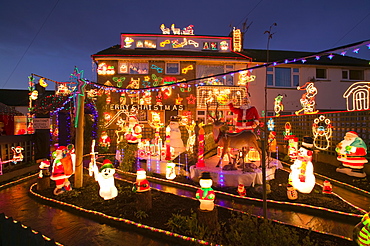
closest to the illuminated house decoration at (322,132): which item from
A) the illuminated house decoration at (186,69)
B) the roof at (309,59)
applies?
the roof at (309,59)

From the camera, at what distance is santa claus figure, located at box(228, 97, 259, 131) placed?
7684 mm

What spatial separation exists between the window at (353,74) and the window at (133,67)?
1791cm

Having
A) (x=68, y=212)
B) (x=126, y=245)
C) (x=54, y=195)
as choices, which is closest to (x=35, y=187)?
(x=54, y=195)

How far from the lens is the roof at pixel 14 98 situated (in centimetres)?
2930

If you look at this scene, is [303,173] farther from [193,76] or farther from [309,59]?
[309,59]

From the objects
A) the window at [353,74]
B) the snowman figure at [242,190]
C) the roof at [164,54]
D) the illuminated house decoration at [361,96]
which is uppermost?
the roof at [164,54]

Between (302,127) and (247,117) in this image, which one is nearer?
(247,117)

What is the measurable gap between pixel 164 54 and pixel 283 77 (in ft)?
35.3

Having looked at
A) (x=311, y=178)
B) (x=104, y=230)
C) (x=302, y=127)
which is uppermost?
(x=302, y=127)

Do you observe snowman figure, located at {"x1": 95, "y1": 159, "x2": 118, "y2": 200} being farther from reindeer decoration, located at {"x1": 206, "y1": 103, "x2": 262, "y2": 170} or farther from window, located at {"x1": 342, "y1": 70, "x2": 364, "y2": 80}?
window, located at {"x1": 342, "y1": 70, "x2": 364, "y2": 80}

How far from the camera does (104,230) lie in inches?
203

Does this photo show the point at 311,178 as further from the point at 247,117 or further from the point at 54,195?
the point at 54,195

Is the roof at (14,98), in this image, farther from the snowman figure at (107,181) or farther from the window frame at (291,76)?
the snowman figure at (107,181)

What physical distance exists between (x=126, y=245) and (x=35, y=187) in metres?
5.53
